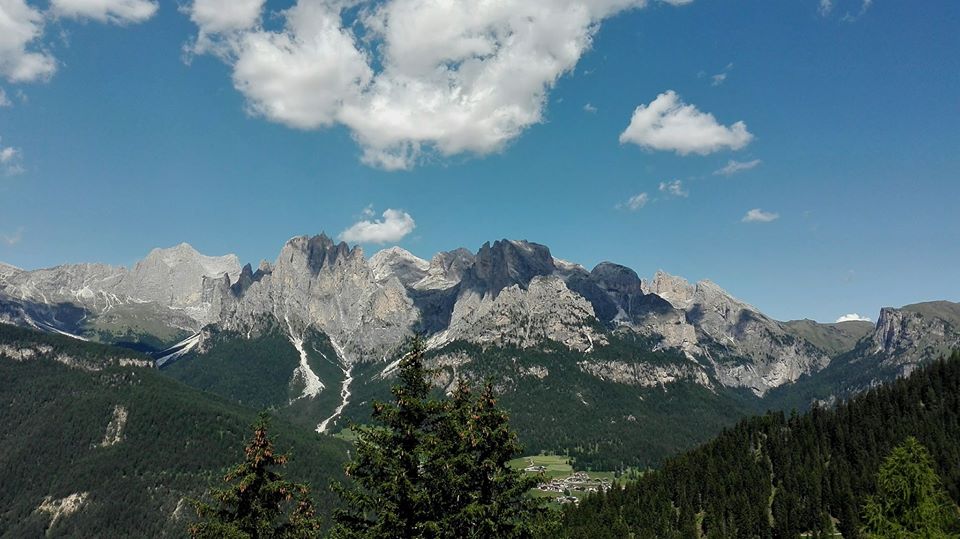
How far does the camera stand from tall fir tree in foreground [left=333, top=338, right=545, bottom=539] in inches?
1008

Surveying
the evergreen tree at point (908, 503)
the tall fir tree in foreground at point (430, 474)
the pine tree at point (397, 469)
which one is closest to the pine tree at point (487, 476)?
the tall fir tree in foreground at point (430, 474)

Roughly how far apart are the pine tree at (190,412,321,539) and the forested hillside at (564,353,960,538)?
3805 inches

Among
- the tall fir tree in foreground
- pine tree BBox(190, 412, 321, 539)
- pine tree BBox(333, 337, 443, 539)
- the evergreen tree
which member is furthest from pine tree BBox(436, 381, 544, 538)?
the evergreen tree

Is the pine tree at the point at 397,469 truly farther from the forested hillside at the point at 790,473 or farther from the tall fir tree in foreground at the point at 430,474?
the forested hillside at the point at 790,473

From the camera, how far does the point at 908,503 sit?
3459 centimetres

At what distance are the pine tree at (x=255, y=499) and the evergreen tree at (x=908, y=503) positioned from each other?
105 feet

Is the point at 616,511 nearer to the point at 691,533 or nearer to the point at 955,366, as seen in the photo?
the point at 691,533

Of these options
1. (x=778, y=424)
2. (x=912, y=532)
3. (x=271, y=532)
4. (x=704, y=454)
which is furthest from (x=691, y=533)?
(x=271, y=532)

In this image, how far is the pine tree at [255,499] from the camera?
1153 inches

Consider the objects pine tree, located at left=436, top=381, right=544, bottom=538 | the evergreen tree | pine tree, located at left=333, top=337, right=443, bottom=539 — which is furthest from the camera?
the evergreen tree

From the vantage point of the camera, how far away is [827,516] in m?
111

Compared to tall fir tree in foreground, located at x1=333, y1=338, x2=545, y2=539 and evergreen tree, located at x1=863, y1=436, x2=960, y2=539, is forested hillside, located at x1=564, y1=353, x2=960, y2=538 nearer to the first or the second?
evergreen tree, located at x1=863, y1=436, x2=960, y2=539

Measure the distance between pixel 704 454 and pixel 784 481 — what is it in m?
29.7

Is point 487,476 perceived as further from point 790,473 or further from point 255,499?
point 790,473
